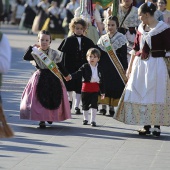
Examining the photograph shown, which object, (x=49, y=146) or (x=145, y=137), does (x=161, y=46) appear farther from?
(x=49, y=146)

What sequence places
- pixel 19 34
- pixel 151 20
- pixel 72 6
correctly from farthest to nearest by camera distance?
pixel 19 34, pixel 72 6, pixel 151 20

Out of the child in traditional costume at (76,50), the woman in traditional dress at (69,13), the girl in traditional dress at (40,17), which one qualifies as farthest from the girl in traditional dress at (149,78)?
the girl in traditional dress at (40,17)

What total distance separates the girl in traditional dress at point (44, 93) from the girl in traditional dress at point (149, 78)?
3.11 ft

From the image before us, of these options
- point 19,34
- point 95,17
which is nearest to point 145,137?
point 95,17

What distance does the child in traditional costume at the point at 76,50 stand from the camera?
15.1m

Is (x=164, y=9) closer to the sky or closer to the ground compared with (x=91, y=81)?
closer to the sky

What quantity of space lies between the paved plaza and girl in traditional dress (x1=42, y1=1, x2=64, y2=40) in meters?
19.2

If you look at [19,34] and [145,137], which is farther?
[19,34]

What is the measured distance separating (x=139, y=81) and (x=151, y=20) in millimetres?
778

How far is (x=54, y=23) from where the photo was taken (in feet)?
113

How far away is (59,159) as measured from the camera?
425 inches

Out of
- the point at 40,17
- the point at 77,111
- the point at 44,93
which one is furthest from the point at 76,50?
the point at 40,17

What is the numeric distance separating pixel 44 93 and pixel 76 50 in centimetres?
193

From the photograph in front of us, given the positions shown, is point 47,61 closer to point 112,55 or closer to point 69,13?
point 112,55
